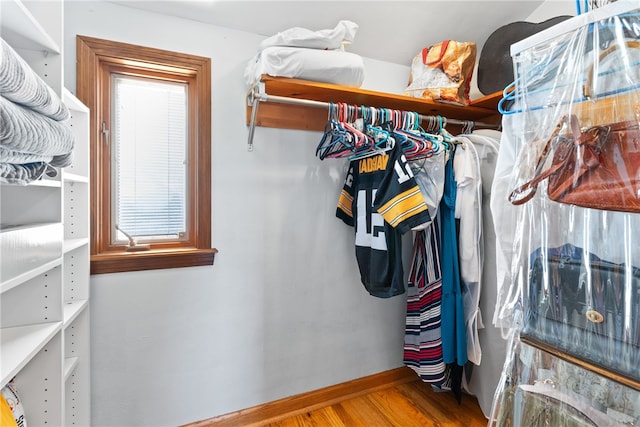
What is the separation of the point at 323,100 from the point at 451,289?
111cm

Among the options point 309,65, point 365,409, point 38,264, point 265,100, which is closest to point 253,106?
point 265,100

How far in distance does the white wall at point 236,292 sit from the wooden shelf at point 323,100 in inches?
2.6

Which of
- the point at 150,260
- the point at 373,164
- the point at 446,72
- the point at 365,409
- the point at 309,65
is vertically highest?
the point at 446,72

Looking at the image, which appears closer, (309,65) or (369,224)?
(309,65)

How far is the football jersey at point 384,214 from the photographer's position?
1355mm

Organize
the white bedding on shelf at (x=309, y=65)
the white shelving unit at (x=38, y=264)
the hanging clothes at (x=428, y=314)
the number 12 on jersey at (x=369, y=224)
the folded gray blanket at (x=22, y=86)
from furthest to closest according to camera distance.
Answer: the hanging clothes at (x=428, y=314) < the number 12 on jersey at (x=369, y=224) < the white bedding on shelf at (x=309, y=65) < the white shelving unit at (x=38, y=264) < the folded gray blanket at (x=22, y=86)

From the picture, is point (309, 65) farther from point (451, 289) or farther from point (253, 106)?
point (451, 289)

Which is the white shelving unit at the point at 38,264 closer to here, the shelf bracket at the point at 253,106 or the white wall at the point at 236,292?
the white wall at the point at 236,292

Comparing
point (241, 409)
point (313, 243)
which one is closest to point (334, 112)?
point (313, 243)

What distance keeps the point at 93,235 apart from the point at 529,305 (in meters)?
1.62

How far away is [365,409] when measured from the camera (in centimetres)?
180

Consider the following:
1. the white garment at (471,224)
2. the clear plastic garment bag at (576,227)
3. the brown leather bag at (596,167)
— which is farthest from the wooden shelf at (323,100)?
the brown leather bag at (596,167)

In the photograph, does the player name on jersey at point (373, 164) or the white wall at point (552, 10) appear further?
the white wall at point (552, 10)

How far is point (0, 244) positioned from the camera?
0.73m
